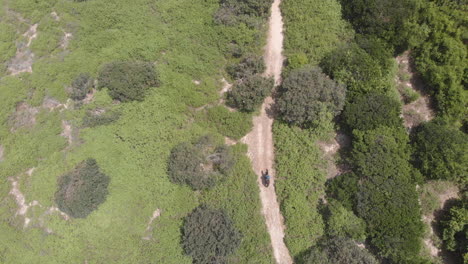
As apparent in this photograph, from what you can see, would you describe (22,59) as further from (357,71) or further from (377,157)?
(377,157)

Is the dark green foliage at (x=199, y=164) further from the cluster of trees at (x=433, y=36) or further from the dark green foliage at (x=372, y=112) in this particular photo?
the cluster of trees at (x=433, y=36)

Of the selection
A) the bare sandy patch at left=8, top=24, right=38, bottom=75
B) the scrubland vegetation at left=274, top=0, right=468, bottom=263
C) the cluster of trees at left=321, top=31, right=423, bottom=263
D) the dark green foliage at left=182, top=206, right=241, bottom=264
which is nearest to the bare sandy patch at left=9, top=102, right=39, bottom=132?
the bare sandy patch at left=8, top=24, right=38, bottom=75

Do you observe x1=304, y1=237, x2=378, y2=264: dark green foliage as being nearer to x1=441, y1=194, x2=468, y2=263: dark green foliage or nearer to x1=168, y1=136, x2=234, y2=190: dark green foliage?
x1=441, y1=194, x2=468, y2=263: dark green foliage

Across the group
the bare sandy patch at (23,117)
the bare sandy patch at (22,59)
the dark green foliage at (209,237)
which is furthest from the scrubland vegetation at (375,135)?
the bare sandy patch at (22,59)

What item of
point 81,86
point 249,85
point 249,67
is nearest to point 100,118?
point 81,86

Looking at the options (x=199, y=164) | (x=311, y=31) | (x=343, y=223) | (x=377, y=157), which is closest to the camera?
(x=377, y=157)
